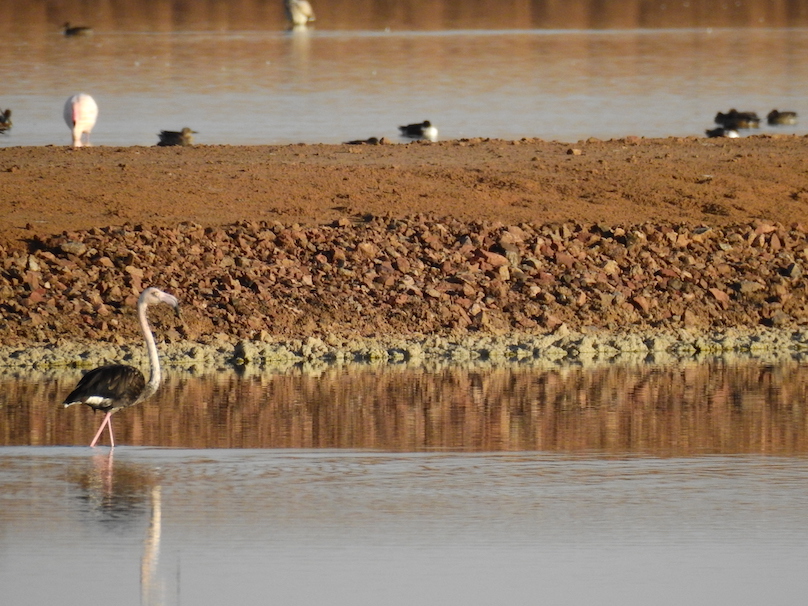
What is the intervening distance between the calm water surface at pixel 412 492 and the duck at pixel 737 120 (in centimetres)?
1739

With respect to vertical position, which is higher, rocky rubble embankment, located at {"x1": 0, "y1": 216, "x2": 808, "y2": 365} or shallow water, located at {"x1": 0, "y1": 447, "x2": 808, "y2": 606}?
rocky rubble embankment, located at {"x1": 0, "y1": 216, "x2": 808, "y2": 365}

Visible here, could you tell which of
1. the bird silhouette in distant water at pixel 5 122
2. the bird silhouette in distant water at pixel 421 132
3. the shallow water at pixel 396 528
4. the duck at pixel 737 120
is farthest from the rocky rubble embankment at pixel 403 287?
the bird silhouette in distant water at pixel 5 122

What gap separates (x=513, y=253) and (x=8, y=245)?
5183 mm

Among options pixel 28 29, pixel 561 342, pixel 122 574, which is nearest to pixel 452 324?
pixel 561 342

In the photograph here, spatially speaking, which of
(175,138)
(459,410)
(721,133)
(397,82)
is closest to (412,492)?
(459,410)

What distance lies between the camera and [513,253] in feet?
60.4

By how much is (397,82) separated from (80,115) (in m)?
19.5

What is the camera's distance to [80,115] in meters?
29.0

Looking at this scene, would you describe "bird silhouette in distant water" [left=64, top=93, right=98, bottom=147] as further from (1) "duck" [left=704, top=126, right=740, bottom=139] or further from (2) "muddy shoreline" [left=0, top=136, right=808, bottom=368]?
(1) "duck" [left=704, top=126, right=740, bottom=139]

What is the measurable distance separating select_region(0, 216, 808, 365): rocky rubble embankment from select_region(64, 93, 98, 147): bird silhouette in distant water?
10.8 m

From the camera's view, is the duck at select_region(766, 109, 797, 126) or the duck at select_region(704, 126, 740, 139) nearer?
the duck at select_region(704, 126, 740, 139)

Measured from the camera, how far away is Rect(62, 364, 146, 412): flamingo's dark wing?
39.1 feet

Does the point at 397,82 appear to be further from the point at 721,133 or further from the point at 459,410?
the point at 459,410

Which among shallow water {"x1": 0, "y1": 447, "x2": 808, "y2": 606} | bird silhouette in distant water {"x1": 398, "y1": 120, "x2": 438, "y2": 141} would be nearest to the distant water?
bird silhouette in distant water {"x1": 398, "y1": 120, "x2": 438, "y2": 141}
